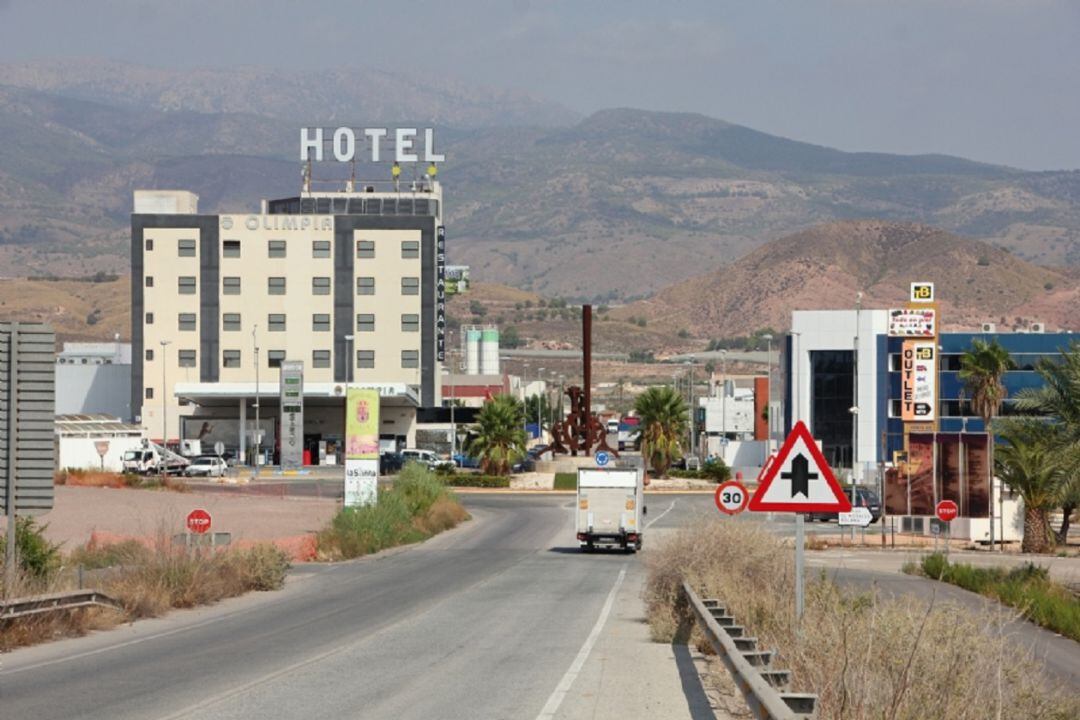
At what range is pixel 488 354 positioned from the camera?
7023 inches

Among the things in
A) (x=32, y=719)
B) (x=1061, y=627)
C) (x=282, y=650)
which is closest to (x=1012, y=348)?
(x=1061, y=627)

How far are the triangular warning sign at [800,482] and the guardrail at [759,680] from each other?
157 cm

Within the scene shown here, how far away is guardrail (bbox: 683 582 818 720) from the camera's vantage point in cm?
1138

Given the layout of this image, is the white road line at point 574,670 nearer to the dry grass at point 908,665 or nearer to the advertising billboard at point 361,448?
the dry grass at point 908,665

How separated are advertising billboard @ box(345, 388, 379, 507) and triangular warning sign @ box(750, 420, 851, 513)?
35.4m

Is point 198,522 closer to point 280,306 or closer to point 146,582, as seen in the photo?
point 146,582

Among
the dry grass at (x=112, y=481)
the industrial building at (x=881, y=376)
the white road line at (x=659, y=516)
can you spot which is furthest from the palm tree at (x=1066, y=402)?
the industrial building at (x=881, y=376)

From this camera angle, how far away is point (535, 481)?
92250 millimetres

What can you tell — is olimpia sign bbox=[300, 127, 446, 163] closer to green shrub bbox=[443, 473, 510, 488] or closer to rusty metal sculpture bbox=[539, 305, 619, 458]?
rusty metal sculpture bbox=[539, 305, 619, 458]

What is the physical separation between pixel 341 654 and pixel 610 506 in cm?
2715

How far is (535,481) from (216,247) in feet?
117

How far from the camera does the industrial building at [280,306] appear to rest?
377ft

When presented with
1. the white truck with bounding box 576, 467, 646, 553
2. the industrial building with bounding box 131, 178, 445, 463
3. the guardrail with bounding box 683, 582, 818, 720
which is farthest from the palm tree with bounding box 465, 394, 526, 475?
the guardrail with bounding box 683, 582, 818, 720

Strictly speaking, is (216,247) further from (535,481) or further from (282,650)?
(282,650)
